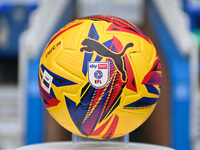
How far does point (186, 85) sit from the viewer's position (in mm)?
3953

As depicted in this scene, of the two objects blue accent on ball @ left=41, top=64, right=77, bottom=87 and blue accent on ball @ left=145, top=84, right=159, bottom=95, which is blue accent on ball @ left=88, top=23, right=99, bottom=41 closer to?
blue accent on ball @ left=41, top=64, right=77, bottom=87

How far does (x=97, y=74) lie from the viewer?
179cm

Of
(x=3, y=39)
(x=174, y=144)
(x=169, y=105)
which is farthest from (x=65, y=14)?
(x=3, y=39)

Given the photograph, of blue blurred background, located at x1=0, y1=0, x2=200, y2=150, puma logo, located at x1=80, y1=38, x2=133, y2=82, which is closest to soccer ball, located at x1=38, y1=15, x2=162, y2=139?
puma logo, located at x1=80, y1=38, x2=133, y2=82

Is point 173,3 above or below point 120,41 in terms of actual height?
above

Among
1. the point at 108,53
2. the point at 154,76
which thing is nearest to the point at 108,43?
the point at 108,53

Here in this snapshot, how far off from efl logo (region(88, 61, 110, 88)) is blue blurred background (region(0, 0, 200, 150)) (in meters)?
2.26

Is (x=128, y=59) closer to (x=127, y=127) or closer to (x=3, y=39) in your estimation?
(x=127, y=127)

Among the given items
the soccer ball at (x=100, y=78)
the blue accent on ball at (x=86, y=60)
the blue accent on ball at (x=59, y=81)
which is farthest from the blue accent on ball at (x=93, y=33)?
the blue accent on ball at (x=59, y=81)

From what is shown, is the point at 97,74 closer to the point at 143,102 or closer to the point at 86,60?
the point at 86,60

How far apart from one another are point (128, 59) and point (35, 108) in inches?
91.5

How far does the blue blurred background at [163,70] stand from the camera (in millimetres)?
3922

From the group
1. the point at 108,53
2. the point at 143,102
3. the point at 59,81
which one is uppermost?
the point at 108,53

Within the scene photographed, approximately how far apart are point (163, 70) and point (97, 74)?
256cm
